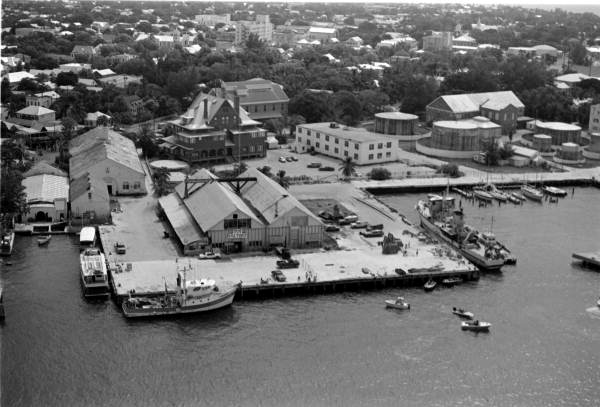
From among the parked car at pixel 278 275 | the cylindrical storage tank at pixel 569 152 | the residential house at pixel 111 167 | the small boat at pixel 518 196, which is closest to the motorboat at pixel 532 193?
the small boat at pixel 518 196

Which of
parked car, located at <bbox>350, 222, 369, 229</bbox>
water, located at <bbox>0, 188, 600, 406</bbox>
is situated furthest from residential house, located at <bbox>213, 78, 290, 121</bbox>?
water, located at <bbox>0, 188, 600, 406</bbox>

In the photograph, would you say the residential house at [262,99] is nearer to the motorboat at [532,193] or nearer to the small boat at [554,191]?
the motorboat at [532,193]

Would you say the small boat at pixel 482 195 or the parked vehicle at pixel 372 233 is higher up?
the parked vehicle at pixel 372 233

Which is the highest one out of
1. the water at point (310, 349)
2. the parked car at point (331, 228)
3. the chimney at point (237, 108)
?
the chimney at point (237, 108)

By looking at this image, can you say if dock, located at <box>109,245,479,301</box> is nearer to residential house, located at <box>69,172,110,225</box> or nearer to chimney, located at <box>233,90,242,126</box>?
residential house, located at <box>69,172,110,225</box>

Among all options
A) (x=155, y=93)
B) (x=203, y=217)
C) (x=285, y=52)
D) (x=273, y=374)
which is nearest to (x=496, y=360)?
(x=273, y=374)

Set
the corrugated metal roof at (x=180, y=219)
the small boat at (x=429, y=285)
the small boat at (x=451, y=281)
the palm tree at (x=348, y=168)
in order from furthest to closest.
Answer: the palm tree at (x=348, y=168), the corrugated metal roof at (x=180, y=219), the small boat at (x=451, y=281), the small boat at (x=429, y=285)

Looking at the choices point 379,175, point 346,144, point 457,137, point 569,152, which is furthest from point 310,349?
point 569,152
